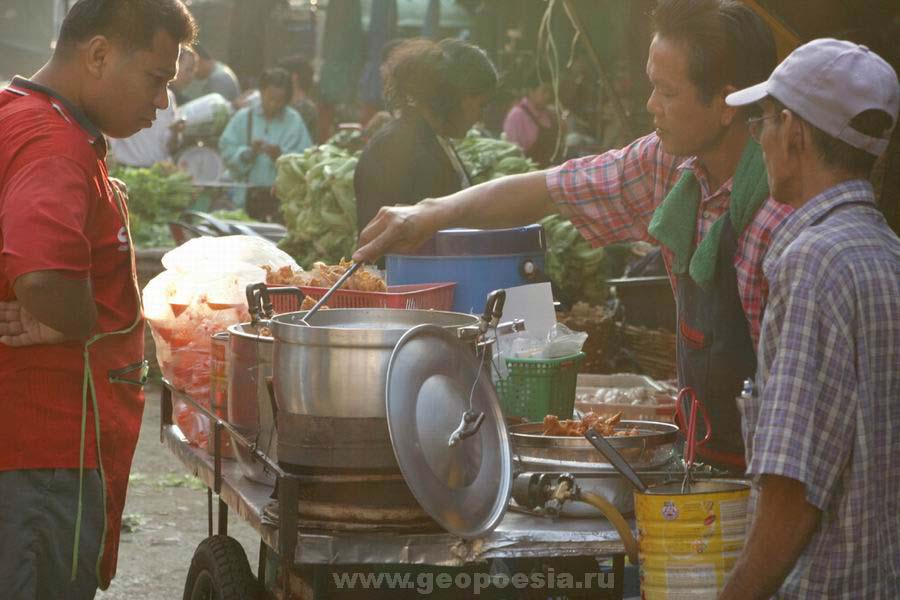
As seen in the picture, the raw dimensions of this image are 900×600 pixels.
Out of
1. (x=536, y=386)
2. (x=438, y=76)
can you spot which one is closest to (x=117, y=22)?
(x=536, y=386)

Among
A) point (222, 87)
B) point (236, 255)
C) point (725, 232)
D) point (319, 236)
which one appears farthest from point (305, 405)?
point (222, 87)

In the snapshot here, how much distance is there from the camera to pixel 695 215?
3.16 m

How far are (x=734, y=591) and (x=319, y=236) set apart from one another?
234 inches

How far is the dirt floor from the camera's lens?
546 cm

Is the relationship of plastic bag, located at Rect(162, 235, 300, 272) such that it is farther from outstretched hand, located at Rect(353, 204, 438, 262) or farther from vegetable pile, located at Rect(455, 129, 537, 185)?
vegetable pile, located at Rect(455, 129, 537, 185)

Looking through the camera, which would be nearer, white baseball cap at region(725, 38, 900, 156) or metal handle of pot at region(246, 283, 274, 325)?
white baseball cap at region(725, 38, 900, 156)

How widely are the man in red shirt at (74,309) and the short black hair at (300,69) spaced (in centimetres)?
1152

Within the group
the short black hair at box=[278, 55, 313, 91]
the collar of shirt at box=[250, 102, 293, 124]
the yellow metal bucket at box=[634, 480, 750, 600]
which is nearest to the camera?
the yellow metal bucket at box=[634, 480, 750, 600]

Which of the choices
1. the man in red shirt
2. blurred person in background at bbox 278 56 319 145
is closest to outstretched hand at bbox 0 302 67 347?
the man in red shirt

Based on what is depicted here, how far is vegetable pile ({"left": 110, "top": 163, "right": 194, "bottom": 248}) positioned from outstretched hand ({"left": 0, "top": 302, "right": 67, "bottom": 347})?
24.0ft

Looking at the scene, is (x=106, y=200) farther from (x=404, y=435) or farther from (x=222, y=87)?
(x=222, y=87)

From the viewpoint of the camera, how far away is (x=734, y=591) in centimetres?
214

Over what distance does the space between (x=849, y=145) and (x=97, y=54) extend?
1815 millimetres

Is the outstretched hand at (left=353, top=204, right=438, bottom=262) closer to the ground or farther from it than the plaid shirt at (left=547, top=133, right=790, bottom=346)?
closer to the ground
